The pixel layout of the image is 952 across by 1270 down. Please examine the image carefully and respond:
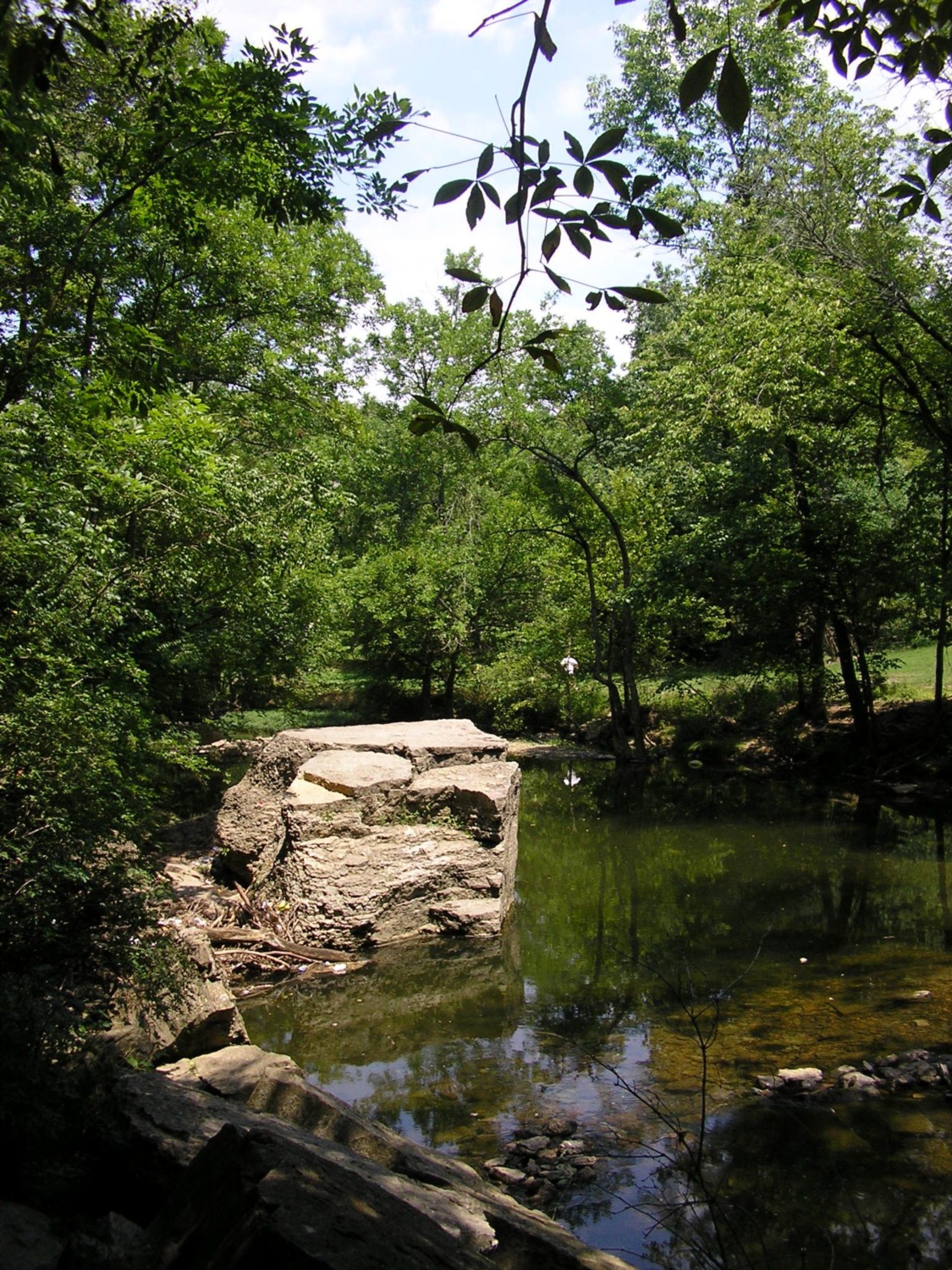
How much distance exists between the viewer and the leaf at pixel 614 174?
245cm

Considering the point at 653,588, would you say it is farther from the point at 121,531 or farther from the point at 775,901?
the point at 121,531

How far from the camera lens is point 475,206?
249 cm

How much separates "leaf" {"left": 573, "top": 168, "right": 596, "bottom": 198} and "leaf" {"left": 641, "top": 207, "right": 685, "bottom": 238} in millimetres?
153

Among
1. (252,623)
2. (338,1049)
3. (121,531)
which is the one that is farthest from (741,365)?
(338,1049)

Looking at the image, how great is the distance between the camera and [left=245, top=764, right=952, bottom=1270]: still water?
437 cm

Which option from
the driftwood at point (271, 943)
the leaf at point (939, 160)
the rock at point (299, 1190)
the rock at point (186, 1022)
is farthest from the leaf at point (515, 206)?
the driftwood at point (271, 943)

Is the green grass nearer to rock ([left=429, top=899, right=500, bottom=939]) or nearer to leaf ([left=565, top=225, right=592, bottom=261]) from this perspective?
rock ([left=429, top=899, right=500, bottom=939])

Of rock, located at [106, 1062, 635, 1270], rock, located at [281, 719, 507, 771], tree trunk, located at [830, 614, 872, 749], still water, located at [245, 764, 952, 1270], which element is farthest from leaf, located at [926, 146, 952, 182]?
tree trunk, located at [830, 614, 872, 749]

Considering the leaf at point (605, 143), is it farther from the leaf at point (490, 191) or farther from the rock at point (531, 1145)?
the rock at point (531, 1145)

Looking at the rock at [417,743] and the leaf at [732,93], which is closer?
the leaf at [732,93]

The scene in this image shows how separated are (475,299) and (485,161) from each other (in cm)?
39

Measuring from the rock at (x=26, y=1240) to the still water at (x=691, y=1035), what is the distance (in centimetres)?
187

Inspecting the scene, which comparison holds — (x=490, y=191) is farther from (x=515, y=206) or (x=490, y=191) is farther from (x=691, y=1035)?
(x=691, y=1035)

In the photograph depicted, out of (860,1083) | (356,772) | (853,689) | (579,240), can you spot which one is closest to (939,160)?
(579,240)
